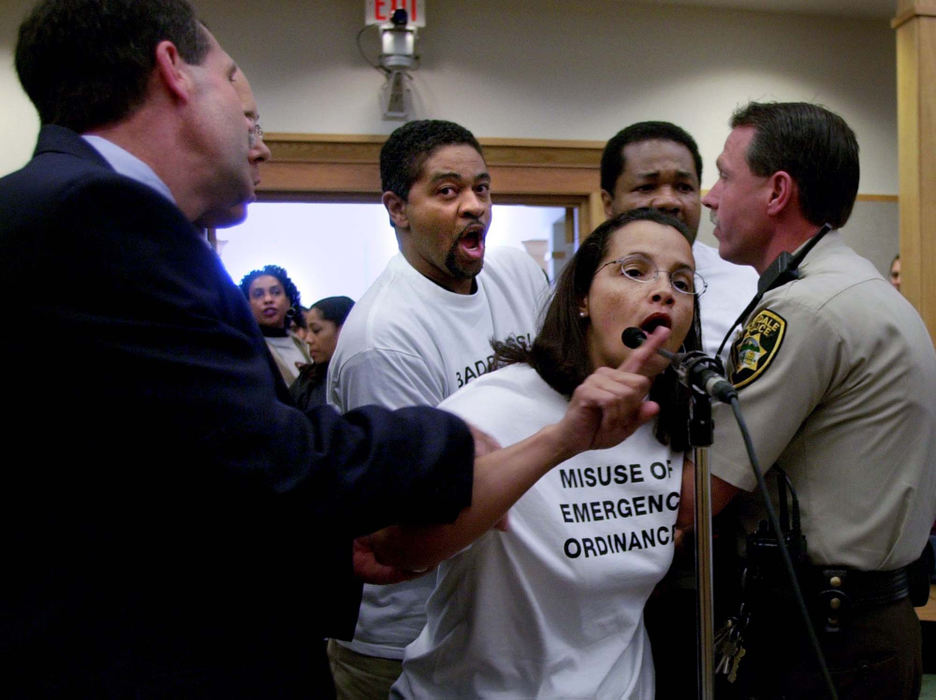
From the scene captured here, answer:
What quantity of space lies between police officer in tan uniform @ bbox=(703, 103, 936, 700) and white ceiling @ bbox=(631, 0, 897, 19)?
387 cm

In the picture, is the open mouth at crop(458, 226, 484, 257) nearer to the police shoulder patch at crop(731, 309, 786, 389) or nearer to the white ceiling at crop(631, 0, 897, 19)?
the police shoulder patch at crop(731, 309, 786, 389)

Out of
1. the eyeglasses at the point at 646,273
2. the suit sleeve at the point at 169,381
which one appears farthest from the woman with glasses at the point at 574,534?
the suit sleeve at the point at 169,381

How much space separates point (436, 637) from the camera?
1.32m

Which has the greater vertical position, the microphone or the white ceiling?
the white ceiling

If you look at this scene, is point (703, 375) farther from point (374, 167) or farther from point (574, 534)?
point (374, 167)

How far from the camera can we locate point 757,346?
148 cm

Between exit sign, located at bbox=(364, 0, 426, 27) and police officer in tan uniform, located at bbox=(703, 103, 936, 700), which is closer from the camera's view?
police officer in tan uniform, located at bbox=(703, 103, 936, 700)

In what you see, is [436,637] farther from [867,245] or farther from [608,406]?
[867,245]

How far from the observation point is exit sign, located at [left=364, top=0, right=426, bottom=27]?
4.37 meters

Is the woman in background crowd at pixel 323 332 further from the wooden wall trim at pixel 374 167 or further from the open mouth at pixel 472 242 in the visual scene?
the open mouth at pixel 472 242

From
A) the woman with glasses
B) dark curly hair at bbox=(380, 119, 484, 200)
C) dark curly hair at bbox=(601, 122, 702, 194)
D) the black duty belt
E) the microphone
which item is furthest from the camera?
dark curly hair at bbox=(601, 122, 702, 194)

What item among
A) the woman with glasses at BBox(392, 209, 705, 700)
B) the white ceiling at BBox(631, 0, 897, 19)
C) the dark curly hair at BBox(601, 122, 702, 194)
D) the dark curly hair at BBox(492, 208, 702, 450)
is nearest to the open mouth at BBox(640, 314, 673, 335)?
the woman with glasses at BBox(392, 209, 705, 700)

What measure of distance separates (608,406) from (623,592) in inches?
17.4

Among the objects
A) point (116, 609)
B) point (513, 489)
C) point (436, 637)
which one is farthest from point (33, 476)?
point (436, 637)
